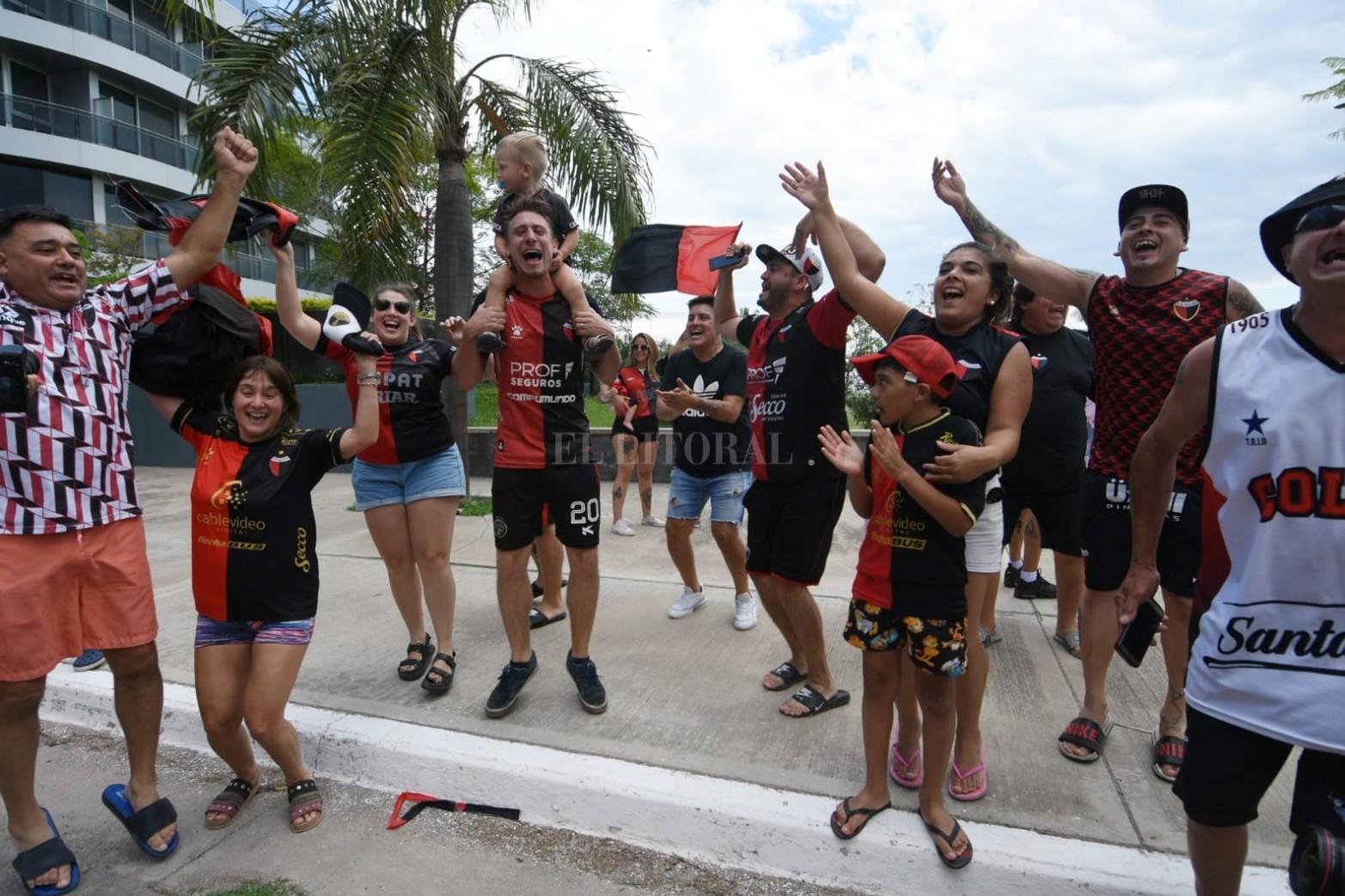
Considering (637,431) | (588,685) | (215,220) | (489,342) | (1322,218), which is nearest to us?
(1322,218)

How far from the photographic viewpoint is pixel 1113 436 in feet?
9.86

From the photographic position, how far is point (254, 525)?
8.93 feet

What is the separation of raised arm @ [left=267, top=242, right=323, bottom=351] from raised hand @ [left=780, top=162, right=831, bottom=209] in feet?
6.81

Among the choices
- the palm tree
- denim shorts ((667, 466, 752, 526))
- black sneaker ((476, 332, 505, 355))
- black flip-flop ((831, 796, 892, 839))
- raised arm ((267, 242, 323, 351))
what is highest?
the palm tree

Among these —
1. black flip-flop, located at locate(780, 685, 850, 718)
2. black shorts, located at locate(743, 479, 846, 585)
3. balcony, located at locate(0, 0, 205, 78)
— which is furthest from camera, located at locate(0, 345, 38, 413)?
balcony, located at locate(0, 0, 205, 78)

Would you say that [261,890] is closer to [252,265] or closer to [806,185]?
[806,185]

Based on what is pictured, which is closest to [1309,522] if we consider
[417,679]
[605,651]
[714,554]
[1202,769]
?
[1202,769]

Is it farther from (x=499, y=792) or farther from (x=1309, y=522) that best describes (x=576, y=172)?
(x=1309, y=522)

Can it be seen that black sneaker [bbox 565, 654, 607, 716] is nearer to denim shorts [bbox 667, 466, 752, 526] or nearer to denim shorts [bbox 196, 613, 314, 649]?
denim shorts [bbox 196, 613, 314, 649]

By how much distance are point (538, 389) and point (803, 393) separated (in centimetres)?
122

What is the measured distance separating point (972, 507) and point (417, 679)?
2.82 m

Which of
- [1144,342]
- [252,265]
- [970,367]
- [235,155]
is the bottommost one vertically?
[970,367]

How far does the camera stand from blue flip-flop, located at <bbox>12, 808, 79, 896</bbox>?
7.78ft

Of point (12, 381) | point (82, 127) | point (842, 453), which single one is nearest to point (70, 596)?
point (12, 381)
